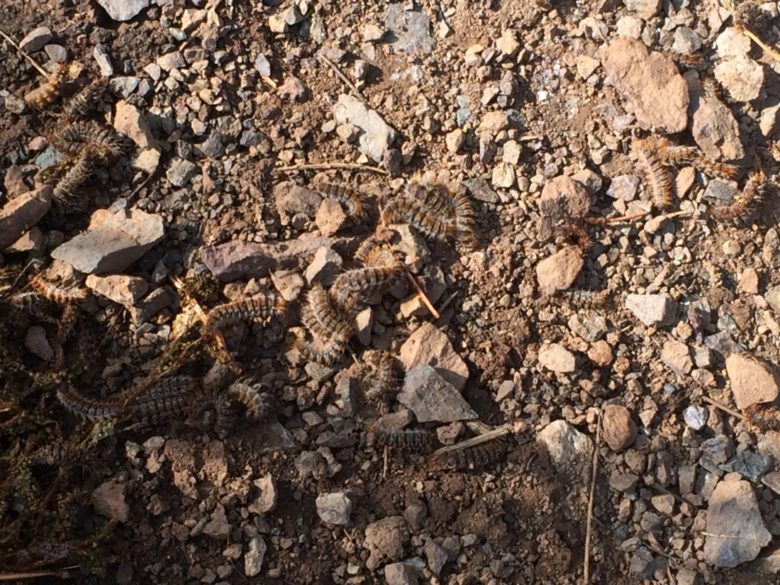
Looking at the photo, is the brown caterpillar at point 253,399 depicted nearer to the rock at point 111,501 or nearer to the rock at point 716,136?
the rock at point 111,501

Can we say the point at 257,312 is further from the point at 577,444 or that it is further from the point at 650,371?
the point at 650,371

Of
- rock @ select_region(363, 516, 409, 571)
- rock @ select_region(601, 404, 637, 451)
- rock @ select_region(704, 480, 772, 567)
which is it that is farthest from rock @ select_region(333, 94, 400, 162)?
rock @ select_region(704, 480, 772, 567)

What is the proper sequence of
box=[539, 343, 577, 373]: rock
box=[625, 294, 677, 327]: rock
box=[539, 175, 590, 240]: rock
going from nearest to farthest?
box=[539, 343, 577, 373]: rock
box=[625, 294, 677, 327]: rock
box=[539, 175, 590, 240]: rock

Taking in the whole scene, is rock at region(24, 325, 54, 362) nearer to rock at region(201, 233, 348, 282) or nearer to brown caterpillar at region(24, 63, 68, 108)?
rock at region(201, 233, 348, 282)

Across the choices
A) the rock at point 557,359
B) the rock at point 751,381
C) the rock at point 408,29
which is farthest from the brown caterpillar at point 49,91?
the rock at point 751,381

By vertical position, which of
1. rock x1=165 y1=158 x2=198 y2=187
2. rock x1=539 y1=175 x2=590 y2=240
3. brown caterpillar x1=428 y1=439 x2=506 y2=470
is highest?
rock x1=165 y1=158 x2=198 y2=187

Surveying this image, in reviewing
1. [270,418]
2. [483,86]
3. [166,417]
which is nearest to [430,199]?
[483,86]

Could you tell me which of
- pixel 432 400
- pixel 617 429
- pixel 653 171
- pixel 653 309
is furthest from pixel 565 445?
pixel 653 171
